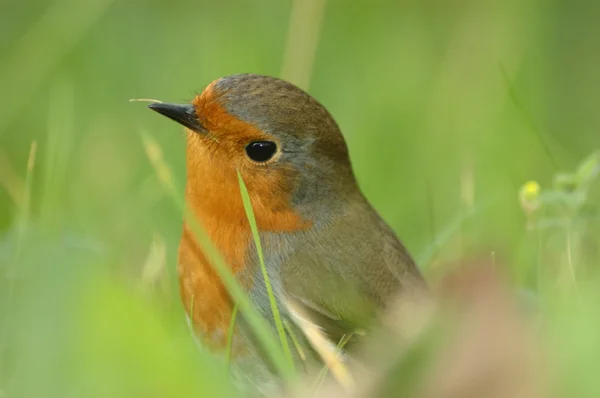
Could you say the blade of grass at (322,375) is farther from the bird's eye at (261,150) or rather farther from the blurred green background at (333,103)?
the bird's eye at (261,150)

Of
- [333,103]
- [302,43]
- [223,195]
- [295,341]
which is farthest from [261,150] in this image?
[333,103]

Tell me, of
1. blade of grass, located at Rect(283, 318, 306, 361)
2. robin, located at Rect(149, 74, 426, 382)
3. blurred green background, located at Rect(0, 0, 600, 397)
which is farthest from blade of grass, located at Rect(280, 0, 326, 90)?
blade of grass, located at Rect(283, 318, 306, 361)

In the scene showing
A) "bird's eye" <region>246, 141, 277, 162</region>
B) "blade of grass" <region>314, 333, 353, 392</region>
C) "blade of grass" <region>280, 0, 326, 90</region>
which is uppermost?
"blade of grass" <region>280, 0, 326, 90</region>

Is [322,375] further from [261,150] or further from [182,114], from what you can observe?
[182,114]

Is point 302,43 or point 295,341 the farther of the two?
point 302,43

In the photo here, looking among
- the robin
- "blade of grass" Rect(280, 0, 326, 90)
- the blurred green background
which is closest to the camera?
the robin

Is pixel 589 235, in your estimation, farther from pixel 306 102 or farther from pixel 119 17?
pixel 119 17

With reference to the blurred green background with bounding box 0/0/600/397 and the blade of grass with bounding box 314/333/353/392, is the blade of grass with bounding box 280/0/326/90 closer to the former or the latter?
the blurred green background with bounding box 0/0/600/397

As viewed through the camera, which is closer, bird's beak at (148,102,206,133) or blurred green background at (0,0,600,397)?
bird's beak at (148,102,206,133)
